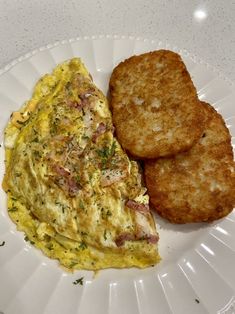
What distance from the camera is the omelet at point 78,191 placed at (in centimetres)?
262

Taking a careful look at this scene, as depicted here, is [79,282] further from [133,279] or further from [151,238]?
[151,238]

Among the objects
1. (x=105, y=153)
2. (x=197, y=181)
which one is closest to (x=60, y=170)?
(x=105, y=153)

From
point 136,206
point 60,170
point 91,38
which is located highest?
point 91,38

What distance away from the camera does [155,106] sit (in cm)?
307

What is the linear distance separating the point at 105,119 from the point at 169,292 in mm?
1303

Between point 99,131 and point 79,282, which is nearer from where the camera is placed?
point 79,282

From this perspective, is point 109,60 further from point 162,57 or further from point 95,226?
point 95,226

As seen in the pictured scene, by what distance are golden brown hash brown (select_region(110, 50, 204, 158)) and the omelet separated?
0.53 ft

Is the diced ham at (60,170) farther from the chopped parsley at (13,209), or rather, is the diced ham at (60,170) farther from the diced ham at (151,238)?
the diced ham at (151,238)

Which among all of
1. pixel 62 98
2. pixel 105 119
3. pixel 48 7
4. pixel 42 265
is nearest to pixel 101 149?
pixel 105 119

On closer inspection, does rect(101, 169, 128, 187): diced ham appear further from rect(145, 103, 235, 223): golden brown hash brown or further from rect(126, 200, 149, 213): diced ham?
rect(145, 103, 235, 223): golden brown hash brown

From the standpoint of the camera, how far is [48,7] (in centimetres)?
413

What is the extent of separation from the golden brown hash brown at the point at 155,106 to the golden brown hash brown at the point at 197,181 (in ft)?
0.50

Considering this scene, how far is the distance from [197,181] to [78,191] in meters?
0.89
